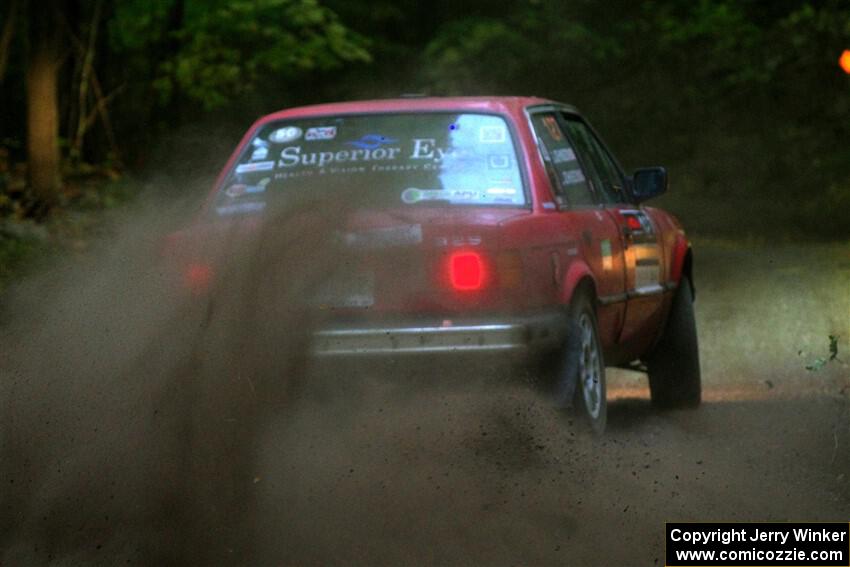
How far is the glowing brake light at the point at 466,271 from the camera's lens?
24.6 ft

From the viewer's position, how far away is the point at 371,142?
27.8 ft

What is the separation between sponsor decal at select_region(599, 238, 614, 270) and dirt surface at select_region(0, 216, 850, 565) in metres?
0.92

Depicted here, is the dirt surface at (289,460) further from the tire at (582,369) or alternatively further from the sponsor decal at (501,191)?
the sponsor decal at (501,191)

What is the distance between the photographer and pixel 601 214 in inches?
357

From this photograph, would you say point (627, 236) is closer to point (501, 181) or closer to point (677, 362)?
point (677, 362)

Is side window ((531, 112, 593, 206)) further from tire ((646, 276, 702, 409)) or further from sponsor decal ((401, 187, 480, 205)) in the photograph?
tire ((646, 276, 702, 409))

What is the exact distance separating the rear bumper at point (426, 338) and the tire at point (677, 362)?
289cm

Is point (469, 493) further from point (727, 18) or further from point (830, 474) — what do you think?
point (727, 18)

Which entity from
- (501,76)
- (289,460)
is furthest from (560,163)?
(501,76)

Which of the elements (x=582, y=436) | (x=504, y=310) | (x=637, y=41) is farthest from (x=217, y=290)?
(x=637, y=41)

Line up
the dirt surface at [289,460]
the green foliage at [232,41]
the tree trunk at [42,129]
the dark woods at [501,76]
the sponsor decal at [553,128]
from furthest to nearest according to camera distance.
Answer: the dark woods at [501,76] → the green foliage at [232,41] → the tree trunk at [42,129] → the sponsor decal at [553,128] → the dirt surface at [289,460]

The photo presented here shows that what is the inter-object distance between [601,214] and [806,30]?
72.7ft

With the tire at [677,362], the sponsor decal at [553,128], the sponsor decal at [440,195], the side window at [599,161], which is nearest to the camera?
the sponsor decal at [440,195]

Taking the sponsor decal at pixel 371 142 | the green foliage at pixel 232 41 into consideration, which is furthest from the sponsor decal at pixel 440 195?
the green foliage at pixel 232 41
